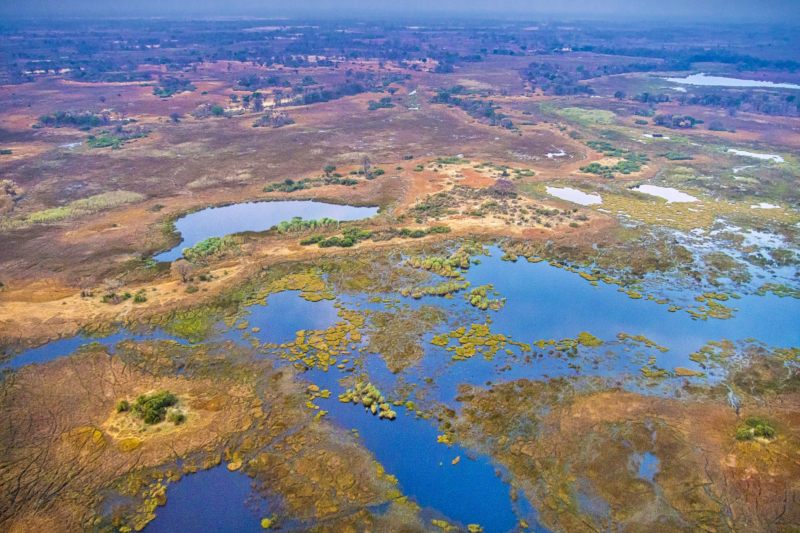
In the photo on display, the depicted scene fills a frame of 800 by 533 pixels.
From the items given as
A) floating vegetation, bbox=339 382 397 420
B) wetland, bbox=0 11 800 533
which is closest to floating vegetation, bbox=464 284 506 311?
wetland, bbox=0 11 800 533

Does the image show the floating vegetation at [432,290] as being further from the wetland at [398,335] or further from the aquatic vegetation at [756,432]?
the aquatic vegetation at [756,432]

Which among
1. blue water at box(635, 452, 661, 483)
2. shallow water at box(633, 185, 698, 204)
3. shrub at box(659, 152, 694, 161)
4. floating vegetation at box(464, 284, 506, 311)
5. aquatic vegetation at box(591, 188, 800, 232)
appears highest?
shrub at box(659, 152, 694, 161)

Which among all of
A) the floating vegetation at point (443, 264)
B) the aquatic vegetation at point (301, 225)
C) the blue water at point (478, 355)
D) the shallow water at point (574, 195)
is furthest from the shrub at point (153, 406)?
the shallow water at point (574, 195)

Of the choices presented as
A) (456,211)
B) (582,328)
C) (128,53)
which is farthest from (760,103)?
(128,53)

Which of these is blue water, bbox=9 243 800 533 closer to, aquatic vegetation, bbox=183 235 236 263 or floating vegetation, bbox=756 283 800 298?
floating vegetation, bbox=756 283 800 298

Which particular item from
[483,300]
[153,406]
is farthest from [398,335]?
[153,406]

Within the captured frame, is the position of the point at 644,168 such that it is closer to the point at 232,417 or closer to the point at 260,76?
the point at 232,417
